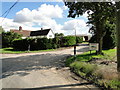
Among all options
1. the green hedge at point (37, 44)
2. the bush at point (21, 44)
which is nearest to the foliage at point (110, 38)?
the green hedge at point (37, 44)

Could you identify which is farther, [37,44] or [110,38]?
[37,44]

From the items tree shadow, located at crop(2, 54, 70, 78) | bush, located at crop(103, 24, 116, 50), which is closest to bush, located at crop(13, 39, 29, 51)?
tree shadow, located at crop(2, 54, 70, 78)

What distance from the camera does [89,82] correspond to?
5477 millimetres

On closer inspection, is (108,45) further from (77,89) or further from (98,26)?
(77,89)

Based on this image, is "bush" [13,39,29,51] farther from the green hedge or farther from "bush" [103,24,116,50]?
"bush" [103,24,116,50]

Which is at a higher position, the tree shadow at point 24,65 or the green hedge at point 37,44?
→ the green hedge at point 37,44

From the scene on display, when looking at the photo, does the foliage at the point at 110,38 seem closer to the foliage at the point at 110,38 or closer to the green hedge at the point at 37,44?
the foliage at the point at 110,38

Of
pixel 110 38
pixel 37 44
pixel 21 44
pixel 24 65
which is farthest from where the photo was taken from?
pixel 21 44

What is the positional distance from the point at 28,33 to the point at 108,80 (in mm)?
54875

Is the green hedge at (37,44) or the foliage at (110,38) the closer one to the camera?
the foliage at (110,38)

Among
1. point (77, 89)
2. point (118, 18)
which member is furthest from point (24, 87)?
point (118, 18)

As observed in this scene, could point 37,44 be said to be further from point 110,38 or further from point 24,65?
point 24,65

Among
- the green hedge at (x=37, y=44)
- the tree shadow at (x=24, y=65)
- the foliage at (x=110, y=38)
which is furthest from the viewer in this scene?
the green hedge at (x=37, y=44)

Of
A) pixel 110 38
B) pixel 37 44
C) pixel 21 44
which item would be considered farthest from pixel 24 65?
pixel 21 44
